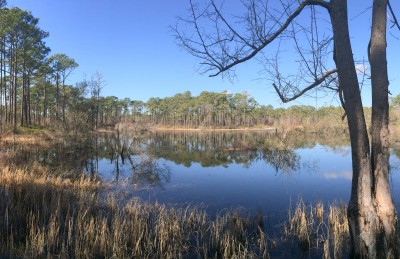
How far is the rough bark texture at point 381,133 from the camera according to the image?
3.27 meters

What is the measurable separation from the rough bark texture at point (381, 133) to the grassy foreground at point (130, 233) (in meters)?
1.21

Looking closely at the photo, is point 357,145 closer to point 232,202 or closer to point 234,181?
point 232,202

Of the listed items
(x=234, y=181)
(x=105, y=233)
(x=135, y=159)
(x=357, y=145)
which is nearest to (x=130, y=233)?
(x=105, y=233)

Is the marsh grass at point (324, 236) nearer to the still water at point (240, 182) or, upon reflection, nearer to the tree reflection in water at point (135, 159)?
the still water at point (240, 182)

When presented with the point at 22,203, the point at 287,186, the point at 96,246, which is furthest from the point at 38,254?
the point at 287,186

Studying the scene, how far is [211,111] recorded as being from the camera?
99125 millimetres

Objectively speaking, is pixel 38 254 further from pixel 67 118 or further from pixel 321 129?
pixel 321 129

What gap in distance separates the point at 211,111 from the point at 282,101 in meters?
95.5

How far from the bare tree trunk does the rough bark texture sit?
0.45 ft

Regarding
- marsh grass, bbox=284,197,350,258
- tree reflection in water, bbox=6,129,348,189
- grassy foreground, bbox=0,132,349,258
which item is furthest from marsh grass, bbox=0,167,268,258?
tree reflection in water, bbox=6,129,348,189

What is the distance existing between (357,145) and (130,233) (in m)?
3.91

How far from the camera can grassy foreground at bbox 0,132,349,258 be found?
14.2 ft

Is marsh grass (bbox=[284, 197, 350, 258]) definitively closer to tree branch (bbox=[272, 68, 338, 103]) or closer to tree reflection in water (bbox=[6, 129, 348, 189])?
tree branch (bbox=[272, 68, 338, 103])

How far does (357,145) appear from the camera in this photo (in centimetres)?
332
